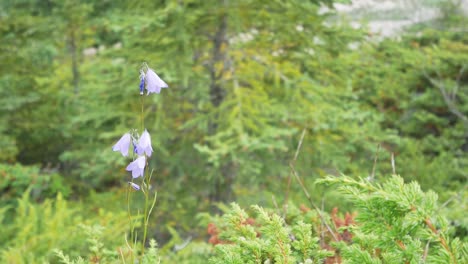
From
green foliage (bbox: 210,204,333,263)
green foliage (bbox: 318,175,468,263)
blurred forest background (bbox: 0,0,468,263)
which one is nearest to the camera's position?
green foliage (bbox: 318,175,468,263)

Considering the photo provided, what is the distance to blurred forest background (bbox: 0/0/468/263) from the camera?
476 centimetres

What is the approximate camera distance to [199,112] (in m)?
6.01

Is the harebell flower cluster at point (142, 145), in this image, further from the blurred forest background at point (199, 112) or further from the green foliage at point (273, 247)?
the blurred forest background at point (199, 112)

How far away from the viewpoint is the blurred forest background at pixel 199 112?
187 inches

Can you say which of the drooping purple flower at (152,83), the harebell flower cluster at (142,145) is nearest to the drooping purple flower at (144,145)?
the harebell flower cluster at (142,145)

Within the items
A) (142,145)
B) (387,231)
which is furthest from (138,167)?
(387,231)

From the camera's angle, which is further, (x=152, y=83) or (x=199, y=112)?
(x=199, y=112)

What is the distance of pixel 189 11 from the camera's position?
16.5 feet

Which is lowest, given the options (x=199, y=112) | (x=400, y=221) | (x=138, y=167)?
(x=199, y=112)

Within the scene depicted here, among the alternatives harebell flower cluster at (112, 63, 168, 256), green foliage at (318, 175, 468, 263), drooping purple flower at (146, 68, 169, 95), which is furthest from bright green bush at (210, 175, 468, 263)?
drooping purple flower at (146, 68, 169, 95)

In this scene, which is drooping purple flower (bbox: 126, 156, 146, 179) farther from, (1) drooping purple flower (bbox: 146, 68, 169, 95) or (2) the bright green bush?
(2) the bright green bush

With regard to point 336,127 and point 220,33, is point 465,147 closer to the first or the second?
point 336,127

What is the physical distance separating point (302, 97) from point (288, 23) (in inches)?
36.1

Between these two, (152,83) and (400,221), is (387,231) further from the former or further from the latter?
(152,83)
